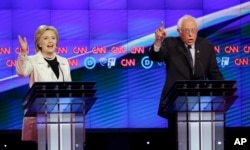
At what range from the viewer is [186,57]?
8922mm

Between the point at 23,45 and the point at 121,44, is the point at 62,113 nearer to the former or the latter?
the point at 23,45

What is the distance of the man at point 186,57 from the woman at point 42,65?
0.83 m

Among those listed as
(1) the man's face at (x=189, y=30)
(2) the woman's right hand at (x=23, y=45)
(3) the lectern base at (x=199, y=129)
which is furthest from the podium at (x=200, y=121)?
(2) the woman's right hand at (x=23, y=45)

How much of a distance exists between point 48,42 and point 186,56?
1.22 m

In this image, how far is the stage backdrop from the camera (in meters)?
11.8

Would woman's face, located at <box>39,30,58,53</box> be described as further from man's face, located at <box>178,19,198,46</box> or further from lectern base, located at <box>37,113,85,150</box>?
man's face, located at <box>178,19,198,46</box>

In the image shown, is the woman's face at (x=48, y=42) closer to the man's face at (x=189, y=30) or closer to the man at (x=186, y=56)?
the man at (x=186, y=56)

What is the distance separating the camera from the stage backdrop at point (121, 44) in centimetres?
1177

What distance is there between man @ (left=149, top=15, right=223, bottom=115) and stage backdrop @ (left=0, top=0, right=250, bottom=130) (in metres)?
2.73

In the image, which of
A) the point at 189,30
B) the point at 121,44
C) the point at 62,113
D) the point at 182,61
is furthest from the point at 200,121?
the point at 121,44

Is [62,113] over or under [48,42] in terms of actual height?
under

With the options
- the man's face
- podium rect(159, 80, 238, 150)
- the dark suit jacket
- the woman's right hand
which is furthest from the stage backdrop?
podium rect(159, 80, 238, 150)

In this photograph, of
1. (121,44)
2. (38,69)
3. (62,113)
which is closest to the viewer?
(62,113)

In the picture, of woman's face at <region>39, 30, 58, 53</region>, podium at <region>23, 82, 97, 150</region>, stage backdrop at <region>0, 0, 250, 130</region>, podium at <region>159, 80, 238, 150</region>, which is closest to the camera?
podium at <region>23, 82, 97, 150</region>
